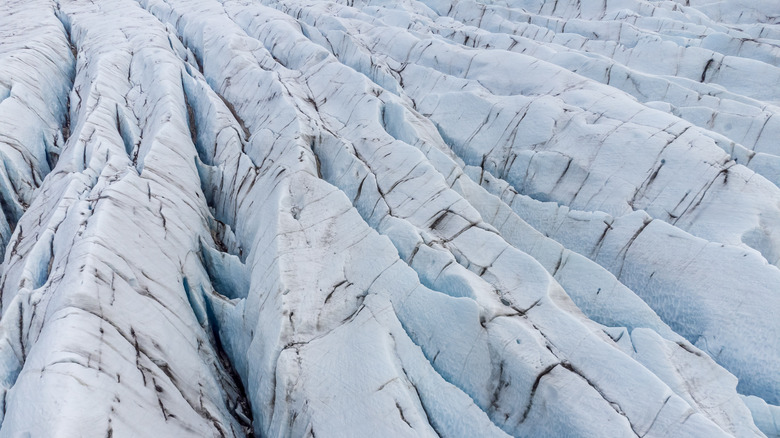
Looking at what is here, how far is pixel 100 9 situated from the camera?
16812 mm

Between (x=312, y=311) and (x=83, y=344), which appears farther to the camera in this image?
(x=312, y=311)

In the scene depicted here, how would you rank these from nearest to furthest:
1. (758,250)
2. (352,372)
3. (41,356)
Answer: (41,356) < (352,372) < (758,250)

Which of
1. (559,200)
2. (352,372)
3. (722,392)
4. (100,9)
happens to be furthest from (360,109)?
(100,9)

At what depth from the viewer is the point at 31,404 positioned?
12.8ft

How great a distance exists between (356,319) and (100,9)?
17.8 metres

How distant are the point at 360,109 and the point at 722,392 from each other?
7404 millimetres

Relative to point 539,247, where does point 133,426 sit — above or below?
below

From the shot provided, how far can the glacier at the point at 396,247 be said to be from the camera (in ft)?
14.5

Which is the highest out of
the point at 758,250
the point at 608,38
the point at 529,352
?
the point at 608,38

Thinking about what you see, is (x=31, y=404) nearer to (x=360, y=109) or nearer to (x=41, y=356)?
Result: (x=41, y=356)

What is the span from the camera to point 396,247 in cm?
607

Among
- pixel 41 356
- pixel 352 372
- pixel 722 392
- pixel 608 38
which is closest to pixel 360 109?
pixel 352 372

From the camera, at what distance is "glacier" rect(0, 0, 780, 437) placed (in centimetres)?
441

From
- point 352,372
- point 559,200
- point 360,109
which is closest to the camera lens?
point 352,372
